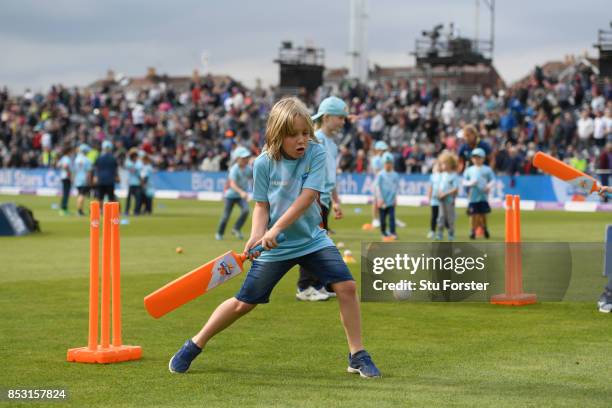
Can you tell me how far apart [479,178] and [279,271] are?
14.5m

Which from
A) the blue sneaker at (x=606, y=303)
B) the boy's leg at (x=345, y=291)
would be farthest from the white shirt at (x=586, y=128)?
the boy's leg at (x=345, y=291)

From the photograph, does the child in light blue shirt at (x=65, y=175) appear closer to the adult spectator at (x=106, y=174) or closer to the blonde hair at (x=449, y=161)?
the adult spectator at (x=106, y=174)

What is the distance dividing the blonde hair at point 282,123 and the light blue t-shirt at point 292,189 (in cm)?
10

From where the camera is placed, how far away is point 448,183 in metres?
21.4

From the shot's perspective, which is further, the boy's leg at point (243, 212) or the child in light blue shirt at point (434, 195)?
the boy's leg at point (243, 212)

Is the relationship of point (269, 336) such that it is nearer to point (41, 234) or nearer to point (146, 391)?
point (146, 391)

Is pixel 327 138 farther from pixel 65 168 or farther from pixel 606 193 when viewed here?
pixel 65 168

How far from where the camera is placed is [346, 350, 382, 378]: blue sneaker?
762 cm

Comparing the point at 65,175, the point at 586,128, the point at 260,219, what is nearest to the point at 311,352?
the point at 260,219

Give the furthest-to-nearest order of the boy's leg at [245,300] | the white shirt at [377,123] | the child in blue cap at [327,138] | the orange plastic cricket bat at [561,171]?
the white shirt at [377,123], the child in blue cap at [327,138], the orange plastic cricket bat at [561,171], the boy's leg at [245,300]

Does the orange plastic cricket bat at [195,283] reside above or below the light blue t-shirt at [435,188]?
above

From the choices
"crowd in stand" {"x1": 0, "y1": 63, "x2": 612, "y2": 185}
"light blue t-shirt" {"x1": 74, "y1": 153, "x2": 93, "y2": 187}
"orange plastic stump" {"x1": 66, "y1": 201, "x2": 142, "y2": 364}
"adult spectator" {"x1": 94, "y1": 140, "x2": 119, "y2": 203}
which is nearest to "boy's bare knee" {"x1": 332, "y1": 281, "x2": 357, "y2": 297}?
"orange plastic stump" {"x1": 66, "y1": 201, "x2": 142, "y2": 364}

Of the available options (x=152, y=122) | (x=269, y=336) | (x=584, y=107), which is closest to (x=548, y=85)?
(x=584, y=107)

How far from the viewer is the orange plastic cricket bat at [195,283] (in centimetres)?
771
